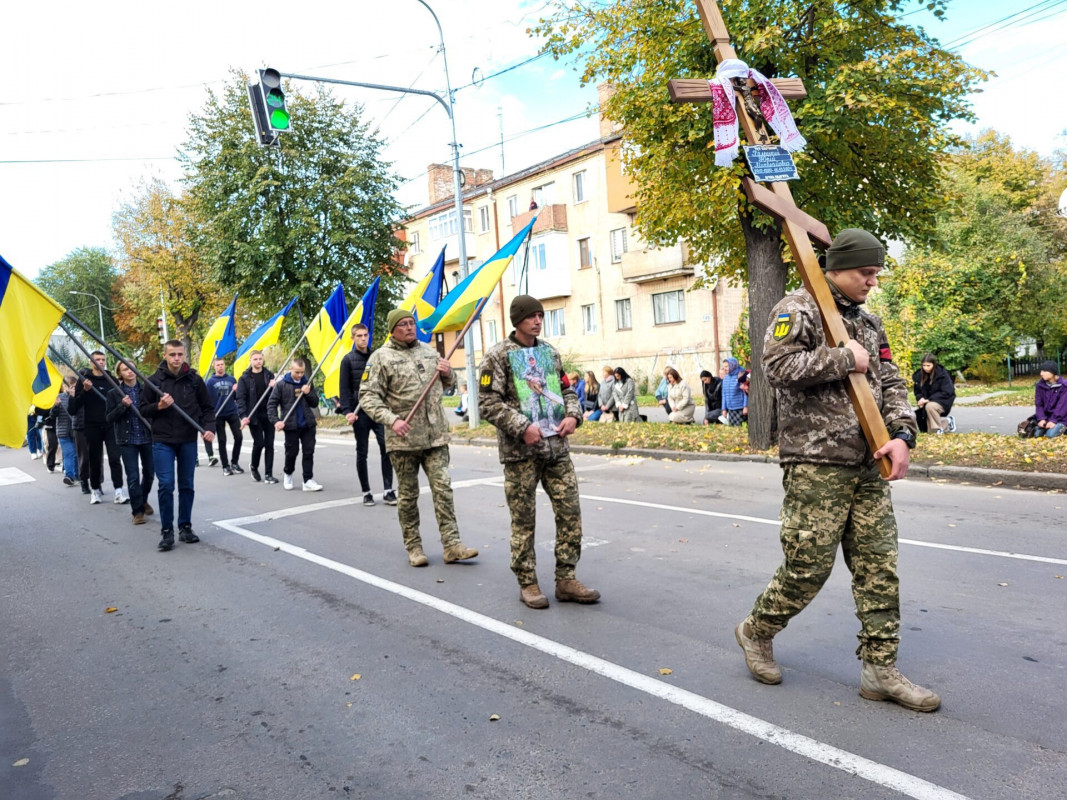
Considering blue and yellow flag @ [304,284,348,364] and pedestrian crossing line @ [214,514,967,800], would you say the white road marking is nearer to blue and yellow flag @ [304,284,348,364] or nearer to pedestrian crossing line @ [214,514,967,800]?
blue and yellow flag @ [304,284,348,364]

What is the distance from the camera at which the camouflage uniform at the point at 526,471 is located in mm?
5133

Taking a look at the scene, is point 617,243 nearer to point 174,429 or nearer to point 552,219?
point 552,219

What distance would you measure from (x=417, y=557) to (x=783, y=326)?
12.9ft

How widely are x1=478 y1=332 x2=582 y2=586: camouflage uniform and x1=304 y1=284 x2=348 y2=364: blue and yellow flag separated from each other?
795 centimetres

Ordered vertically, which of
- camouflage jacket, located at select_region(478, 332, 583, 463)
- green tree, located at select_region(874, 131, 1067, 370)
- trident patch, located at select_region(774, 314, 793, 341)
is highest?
green tree, located at select_region(874, 131, 1067, 370)

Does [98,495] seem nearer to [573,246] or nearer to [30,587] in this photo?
[30,587]

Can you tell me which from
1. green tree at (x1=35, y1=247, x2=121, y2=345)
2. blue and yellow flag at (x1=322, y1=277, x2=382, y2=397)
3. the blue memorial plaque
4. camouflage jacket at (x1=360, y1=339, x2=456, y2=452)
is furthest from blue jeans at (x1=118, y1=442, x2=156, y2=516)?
green tree at (x1=35, y1=247, x2=121, y2=345)

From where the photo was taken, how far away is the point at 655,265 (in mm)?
32188

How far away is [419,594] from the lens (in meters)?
5.71

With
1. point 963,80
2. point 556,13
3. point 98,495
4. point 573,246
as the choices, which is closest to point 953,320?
point 573,246

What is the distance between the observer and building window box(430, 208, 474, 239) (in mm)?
42594

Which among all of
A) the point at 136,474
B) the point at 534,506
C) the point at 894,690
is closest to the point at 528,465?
the point at 534,506

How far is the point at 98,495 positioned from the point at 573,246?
27.8m

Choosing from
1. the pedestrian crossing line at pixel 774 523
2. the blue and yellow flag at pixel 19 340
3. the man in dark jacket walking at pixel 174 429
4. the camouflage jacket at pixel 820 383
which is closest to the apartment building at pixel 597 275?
the pedestrian crossing line at pixel 774 523
